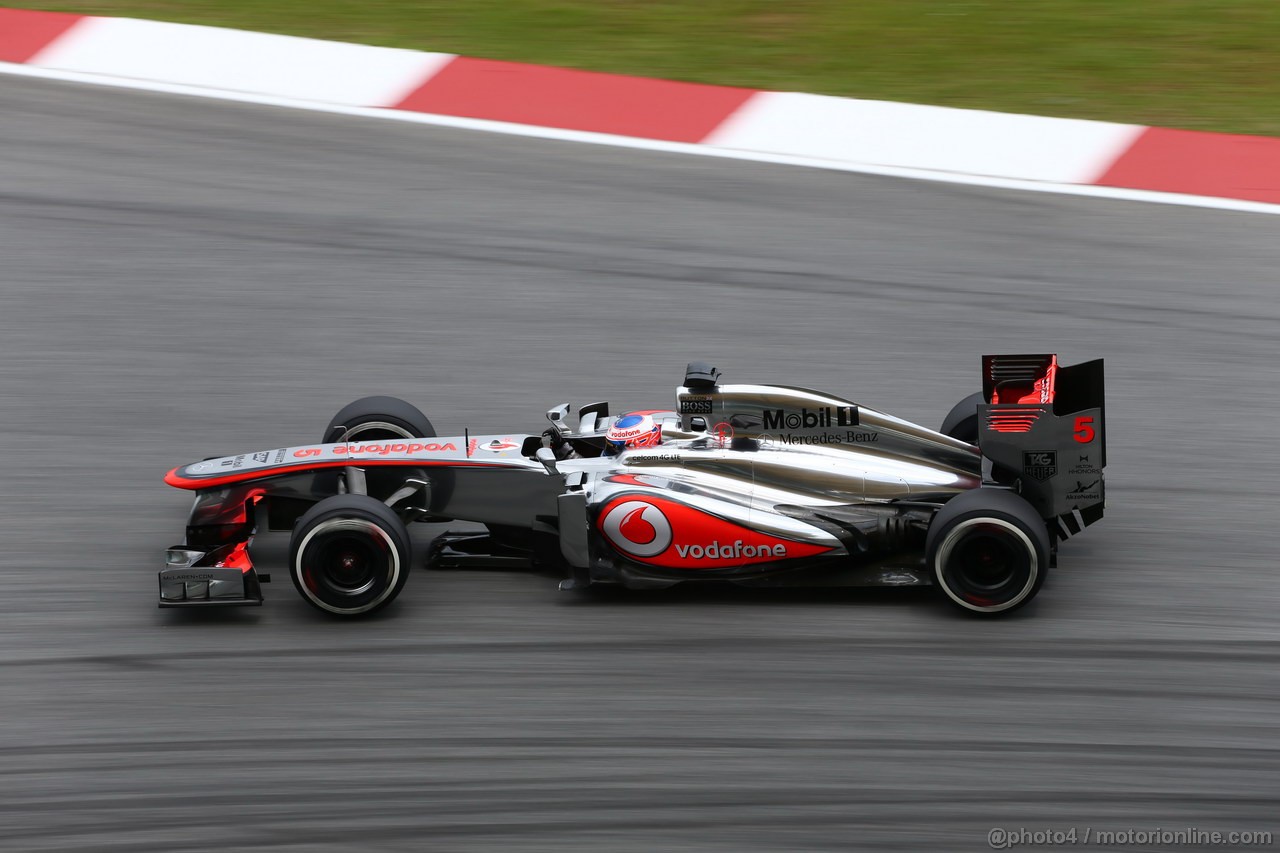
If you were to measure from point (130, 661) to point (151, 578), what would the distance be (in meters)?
0.70

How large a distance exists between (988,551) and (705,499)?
1.06 m

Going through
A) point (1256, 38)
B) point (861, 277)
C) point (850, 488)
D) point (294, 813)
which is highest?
point (1256, 38)

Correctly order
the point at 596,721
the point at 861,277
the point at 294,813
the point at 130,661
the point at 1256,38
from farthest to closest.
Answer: the point at 1256,38
the point at 861,277
the point at 130,661
the point at 596,721
the point at 294,813

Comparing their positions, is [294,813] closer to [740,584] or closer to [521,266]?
[740,584]

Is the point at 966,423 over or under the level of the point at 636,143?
under

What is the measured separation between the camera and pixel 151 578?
6.32 meters

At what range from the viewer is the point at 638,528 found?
5.87 metres

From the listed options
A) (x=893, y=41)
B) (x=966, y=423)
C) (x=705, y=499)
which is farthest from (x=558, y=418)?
(x=893, y=41)

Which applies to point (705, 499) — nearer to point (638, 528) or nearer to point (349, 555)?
point (638, 528)

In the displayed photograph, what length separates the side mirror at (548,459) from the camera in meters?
6.08

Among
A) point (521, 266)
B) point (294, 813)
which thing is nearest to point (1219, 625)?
point (294, 813)

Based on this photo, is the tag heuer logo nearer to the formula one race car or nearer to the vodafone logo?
the formula one race car

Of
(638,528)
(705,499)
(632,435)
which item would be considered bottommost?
(638,528)

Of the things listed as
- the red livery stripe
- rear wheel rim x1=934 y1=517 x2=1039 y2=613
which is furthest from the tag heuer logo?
the red livery stripe
